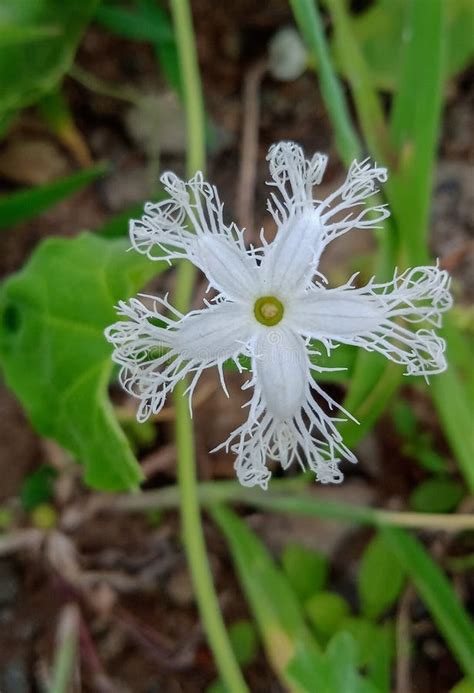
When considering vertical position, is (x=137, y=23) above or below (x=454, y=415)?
above

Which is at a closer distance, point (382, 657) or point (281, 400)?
point (281, 400)

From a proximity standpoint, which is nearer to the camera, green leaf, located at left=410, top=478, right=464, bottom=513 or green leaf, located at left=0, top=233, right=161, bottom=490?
green leaf, located at left=0, top=233, right=161, bottom=490

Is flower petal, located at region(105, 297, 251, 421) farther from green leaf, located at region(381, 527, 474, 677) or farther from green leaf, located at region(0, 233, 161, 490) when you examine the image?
green leaf, located at region(381, 527, 474, 677)

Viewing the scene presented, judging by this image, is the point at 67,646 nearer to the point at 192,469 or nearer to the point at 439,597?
Result: the point at 192,469

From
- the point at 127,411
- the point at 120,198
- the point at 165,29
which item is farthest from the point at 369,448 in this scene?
the point at 165,29

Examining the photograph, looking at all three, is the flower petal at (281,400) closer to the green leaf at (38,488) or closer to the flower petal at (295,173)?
the flower petal at (295,173)

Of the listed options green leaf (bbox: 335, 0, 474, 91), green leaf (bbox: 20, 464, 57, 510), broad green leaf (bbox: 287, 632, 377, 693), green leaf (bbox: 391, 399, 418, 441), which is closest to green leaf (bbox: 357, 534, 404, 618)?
green leaf (bbox: 391, 399, 418, 441)

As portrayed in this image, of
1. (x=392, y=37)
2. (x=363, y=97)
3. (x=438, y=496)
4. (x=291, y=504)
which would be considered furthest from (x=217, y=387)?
(x=392, y=37)

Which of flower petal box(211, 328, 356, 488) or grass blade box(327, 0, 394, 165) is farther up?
grass blade box(327, 0, 394, 165)

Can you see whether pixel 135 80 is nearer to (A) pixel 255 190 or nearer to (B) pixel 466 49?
(A) pixel 255 190
